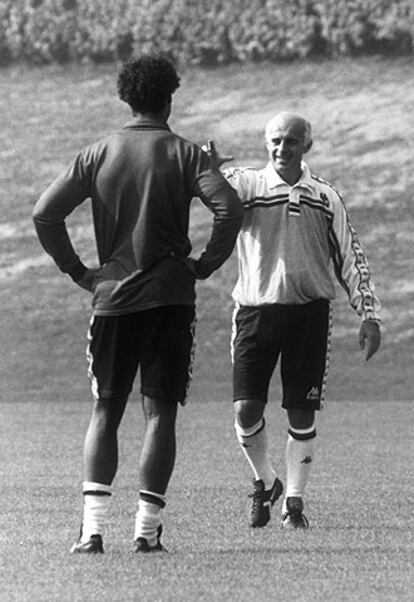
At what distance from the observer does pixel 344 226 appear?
9062 mm

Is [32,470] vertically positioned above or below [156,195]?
below

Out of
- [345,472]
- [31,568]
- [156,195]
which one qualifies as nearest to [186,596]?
[31,568]

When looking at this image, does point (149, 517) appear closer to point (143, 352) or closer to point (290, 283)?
point (143, 352)

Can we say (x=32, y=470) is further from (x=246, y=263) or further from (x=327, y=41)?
(x=327, y=41)

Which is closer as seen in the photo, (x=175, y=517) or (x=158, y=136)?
(x=158, y=136)

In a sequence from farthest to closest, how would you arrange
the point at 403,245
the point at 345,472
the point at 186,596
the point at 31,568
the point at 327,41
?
the point at 327,41 < the point at 403,245 < the point at 345,472 < the point at 31,568 < the point at 186,596

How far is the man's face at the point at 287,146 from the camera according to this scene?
9055 mm

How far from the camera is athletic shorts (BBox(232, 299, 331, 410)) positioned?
29.9 ft

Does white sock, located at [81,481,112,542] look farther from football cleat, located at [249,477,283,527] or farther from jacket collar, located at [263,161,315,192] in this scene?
jacket collar, located at [263,161,315,192]

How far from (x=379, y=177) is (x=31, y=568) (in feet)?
60.8

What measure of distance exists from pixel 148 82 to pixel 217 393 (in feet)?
40.2

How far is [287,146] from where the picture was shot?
9.09 metres

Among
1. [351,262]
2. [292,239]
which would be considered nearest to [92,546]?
[292,239]

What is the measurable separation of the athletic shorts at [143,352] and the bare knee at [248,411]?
1.28m
